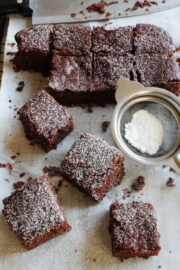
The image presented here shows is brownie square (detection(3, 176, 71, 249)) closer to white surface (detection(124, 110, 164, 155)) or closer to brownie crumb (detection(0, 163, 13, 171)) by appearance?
brownie crumb (detection(0, 163, 13, 171))

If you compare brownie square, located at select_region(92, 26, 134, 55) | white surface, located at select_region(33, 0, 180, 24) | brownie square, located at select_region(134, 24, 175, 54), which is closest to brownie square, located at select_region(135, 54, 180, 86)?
brownie square, located at select_region(134, 24, 175, 54)

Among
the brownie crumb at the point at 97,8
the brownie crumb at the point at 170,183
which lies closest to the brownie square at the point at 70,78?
the brownie crumb at the point at 97,8

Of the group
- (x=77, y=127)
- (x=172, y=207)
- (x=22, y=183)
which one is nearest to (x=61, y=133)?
(x=77, y=127)

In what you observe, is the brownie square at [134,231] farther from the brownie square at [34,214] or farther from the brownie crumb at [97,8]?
the brownie crumb at [97,8]

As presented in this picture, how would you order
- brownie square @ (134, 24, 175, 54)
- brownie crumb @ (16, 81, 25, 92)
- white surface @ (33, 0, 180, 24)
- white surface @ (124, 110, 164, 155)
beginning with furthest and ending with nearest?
white surface @ (33, 0, 180, 24)
brownie crumb @ (16, 81, 25, 92)
brownie square @ (134, 24, 175, 54)
white surface @ (124, 110, 164, 155)

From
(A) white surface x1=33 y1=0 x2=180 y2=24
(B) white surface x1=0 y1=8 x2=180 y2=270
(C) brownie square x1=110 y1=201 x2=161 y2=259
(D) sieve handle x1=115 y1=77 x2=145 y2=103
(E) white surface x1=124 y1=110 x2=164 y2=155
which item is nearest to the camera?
(C) brownie square x1=110 y1=201 x2=161 y2=259

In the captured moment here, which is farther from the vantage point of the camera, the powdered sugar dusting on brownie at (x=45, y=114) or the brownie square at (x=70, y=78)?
the brownie square at (x=70, y=78)

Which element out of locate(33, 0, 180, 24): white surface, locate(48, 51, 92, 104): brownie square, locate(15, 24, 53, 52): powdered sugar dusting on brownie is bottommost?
locate(48, 51, 92, 104): brownie square
